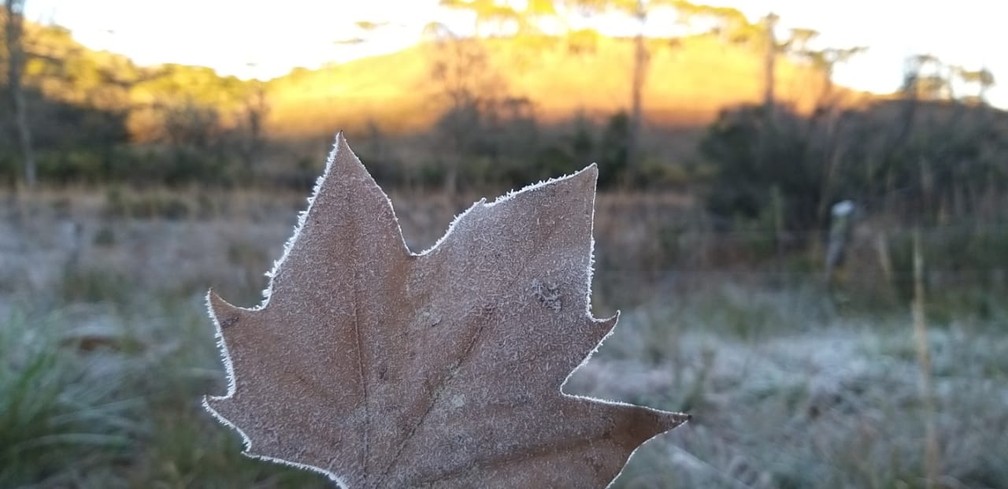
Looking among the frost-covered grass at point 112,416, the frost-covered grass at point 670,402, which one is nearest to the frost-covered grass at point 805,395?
the frost-covered grass at point 670,402

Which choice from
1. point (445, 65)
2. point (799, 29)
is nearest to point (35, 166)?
point (445, 65)

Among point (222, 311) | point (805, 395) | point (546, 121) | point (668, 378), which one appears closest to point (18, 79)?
point (546, 121)

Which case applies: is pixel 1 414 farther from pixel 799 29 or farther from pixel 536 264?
pixel 799 29

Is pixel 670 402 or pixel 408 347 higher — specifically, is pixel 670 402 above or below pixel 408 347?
below

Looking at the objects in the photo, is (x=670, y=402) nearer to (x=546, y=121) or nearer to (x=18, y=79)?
(x=546, y=121)

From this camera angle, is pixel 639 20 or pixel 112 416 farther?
pixel 639 20
